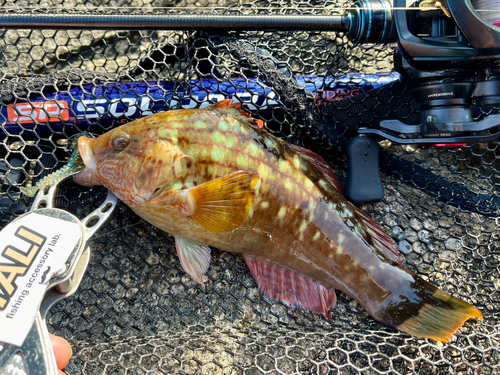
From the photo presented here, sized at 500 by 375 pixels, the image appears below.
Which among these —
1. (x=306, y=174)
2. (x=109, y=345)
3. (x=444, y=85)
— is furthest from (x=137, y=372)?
(x=444, y=85)

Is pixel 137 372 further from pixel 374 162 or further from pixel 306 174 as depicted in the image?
pixel 374 162

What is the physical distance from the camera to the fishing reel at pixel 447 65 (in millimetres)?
1914

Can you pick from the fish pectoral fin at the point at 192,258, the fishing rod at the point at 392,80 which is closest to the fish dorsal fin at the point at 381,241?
the fishing rod at the point at 392,80

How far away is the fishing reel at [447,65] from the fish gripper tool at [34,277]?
77.0 inches

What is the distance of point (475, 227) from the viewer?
9.36 feet

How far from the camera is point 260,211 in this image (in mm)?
2211

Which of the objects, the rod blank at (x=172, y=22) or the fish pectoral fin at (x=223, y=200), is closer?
the fish pectoral fin at (x=223, y=200)

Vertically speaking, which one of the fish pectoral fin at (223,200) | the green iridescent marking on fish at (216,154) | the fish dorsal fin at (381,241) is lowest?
the fish dorsal fin at (381,241)

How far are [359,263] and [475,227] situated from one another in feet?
3.85

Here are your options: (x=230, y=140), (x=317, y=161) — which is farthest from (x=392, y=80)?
(x=230, y=140)

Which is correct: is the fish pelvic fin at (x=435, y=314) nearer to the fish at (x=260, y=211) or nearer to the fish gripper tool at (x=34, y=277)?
the fish at (x=260, y=211)

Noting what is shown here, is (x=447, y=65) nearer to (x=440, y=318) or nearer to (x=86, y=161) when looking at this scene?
(x=440, y=318)

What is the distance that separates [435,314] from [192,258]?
1482 mm

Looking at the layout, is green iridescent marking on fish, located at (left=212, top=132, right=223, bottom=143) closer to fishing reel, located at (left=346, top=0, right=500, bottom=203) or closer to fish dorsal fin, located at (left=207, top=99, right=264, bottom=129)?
fish dorsal fin, located at (left=207, top=99, right=264, bottom=129)
